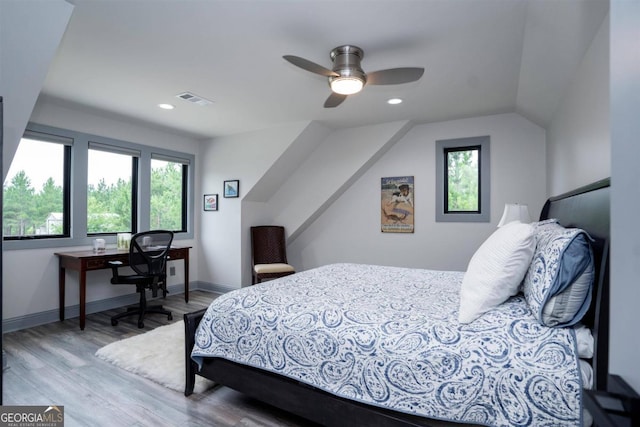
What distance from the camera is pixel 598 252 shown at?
1386mm

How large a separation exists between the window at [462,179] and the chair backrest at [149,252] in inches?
133

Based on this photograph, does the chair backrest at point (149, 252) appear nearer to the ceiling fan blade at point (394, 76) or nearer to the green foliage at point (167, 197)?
the green foliage at point (167, 197)

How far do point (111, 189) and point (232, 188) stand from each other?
154 cm

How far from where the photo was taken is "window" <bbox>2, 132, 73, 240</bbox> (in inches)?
137

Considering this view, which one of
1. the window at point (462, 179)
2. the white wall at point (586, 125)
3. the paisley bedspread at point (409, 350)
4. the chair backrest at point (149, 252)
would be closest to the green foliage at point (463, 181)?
the window at point (462, 179)

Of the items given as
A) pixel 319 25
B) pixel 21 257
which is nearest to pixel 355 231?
pixel 319 25

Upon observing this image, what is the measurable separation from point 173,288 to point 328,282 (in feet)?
11.0

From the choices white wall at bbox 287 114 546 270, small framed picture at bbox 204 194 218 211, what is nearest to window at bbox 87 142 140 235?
small framed picture at bbox 204 194 218 211

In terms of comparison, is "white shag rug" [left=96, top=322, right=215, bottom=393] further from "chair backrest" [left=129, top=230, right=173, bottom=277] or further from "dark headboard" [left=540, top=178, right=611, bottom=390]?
"dark headboard" [left=540, top=178, right=611, bottom=390]

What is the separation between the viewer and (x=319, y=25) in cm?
213

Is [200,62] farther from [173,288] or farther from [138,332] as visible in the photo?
[173,288]

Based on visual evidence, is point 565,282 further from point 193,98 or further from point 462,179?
point 193,98

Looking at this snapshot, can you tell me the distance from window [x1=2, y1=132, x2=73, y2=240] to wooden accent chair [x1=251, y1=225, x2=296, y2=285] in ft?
7.46

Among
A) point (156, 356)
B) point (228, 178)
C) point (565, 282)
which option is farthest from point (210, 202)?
point (565, 282)
